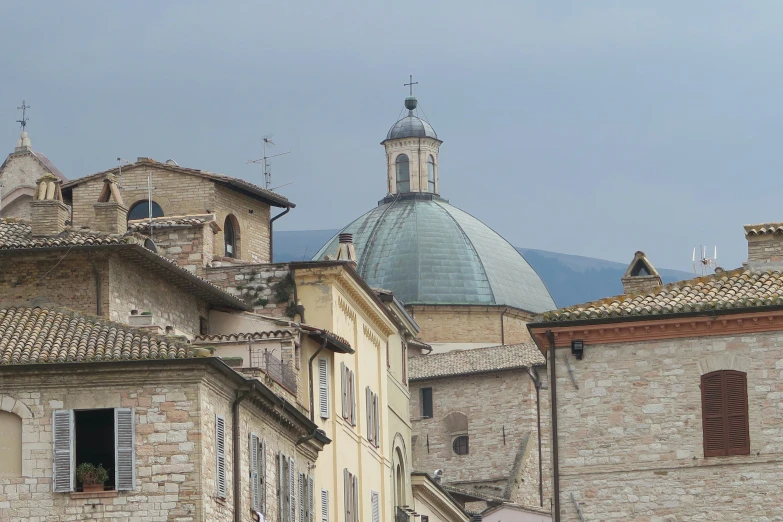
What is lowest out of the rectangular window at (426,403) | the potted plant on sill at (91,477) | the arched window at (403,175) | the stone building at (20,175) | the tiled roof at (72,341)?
the potted plant on sill at (91,477)

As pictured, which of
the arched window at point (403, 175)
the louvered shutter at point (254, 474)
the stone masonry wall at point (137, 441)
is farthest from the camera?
the arched window at point (403, 175)

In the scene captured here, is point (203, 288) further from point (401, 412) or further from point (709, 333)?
point (401, 412)

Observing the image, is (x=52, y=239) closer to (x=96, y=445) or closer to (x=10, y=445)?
(x=10, y=445)

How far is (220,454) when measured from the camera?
3316cm

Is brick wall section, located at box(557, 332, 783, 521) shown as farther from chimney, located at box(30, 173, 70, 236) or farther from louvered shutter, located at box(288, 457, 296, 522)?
chimney, located at box(30, 173, 70, 236)

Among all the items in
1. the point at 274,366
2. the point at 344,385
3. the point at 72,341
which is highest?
the point at 344,385

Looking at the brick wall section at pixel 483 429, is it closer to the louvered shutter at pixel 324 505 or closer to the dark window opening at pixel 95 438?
the louvered shutter at pixel 324 505

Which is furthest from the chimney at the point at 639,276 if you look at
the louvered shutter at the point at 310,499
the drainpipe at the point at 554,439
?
the louvered shutter at the point at 310,499

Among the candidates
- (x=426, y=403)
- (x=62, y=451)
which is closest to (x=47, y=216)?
(x=62, y=451)

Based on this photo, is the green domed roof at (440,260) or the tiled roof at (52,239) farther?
Answer: the green domed roof at (440,260)

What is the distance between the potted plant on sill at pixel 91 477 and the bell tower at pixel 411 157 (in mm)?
61928

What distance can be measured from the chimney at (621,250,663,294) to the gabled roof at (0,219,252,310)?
856 cm

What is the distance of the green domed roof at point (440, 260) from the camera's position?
85.8 m

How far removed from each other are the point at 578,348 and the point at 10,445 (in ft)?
36.7
